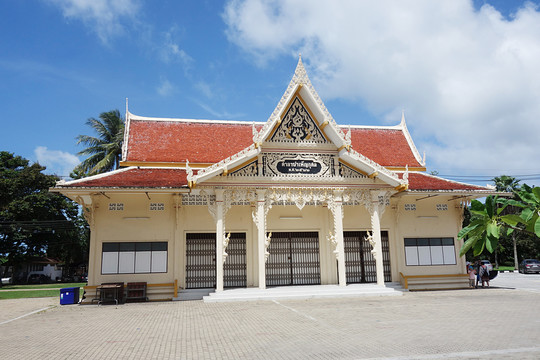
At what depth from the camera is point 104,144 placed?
1307 inches

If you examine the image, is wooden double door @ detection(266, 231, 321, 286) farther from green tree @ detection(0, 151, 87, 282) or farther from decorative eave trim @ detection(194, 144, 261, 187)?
green tree @ detection(0, 151, 87, 282)

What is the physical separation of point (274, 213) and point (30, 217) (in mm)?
29049

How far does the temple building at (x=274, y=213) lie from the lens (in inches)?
609

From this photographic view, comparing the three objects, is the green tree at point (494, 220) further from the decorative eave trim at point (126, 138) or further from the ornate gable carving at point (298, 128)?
the decorative eave trim at point (126, 138)

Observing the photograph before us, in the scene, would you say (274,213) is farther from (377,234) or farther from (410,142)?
(410,142)

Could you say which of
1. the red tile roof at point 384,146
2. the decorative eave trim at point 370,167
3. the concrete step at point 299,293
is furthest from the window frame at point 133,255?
the red tile roof at point 384,146

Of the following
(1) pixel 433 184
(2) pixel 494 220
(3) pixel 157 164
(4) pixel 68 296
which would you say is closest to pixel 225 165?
(3) pixel 157 164

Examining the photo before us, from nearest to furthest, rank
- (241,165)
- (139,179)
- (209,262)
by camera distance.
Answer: (241,165)
(139,179)
(209,262)

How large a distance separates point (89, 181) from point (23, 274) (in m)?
35.9

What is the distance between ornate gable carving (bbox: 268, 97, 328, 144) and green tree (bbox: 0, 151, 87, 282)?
28.8 metres

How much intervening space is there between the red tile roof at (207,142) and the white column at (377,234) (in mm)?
4466

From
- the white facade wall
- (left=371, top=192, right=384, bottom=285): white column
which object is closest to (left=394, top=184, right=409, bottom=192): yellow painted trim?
(left=371, top=192, right=384, bottom=285): white column

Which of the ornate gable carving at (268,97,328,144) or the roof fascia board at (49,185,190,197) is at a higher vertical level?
A: the ornate gable carving at (268,97,328,144)

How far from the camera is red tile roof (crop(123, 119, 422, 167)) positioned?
62.3 ft
